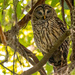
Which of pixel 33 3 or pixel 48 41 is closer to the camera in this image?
pixel 48 41

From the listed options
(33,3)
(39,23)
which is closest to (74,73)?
(39,23)

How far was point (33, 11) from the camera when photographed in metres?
2.65

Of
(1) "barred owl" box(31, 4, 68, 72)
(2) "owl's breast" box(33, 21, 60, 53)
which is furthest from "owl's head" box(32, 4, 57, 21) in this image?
(2) "owl's breast" box(33, 21, 60, 53)

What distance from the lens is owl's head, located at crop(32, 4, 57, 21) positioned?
2634 mm

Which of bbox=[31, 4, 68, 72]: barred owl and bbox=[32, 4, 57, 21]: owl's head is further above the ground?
bbox=[32, 4, 57, 21]: owl's head

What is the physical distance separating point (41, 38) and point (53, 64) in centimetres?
40

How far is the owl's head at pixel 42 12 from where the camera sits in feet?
8.64

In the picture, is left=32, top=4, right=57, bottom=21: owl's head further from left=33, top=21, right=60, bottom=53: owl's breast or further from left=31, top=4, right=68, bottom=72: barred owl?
left=33, top=21, right=60, bottom=53: owl's breast

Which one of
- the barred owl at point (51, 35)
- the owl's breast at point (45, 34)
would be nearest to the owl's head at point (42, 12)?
the barred owl at point (51, 35)

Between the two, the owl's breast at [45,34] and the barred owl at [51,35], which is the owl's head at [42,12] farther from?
the owl's breast at [45,34]

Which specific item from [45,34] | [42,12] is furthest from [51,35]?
[42,12]

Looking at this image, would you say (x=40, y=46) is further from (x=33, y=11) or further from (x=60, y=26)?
(x=33, y=11)

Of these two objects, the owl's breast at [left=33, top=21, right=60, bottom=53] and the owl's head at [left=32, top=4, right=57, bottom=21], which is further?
the owl's head at [left=32, top=4, right=57, bottom=21]

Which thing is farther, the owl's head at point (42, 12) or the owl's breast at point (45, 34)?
the owl's head at point (42, 12)
